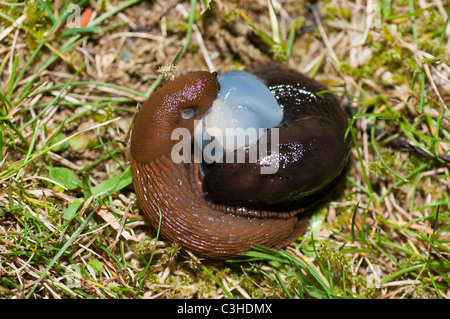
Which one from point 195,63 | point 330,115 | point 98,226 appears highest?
point 195,63

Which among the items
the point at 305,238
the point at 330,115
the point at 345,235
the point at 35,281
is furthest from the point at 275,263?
the point at 35,281

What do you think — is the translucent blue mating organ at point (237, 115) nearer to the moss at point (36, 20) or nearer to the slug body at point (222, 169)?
the slug body at point (222, 169)

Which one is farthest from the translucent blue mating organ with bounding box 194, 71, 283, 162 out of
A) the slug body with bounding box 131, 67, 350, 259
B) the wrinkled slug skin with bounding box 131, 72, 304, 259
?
the wrinkled slug skin with bounding box 131, 72, 304, 259

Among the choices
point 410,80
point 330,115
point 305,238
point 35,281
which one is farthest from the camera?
point 410,80

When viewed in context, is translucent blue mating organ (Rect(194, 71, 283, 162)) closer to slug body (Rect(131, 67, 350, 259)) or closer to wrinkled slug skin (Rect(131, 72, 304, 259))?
slug body (Rect(131, 67, 350, 259))

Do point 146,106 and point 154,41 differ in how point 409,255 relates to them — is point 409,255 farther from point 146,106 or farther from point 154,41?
point 154,41

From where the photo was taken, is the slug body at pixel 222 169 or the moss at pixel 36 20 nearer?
the slug body at pixel 222 169

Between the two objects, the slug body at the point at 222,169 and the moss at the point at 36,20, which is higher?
the moss at the point at 36,20

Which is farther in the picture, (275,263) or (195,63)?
(195,63)

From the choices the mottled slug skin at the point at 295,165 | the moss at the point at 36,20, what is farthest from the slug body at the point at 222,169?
the moss at the point at 36,20
